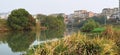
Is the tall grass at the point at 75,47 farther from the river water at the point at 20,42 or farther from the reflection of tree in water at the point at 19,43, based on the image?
the reflection of tree in water at the point at 19,43

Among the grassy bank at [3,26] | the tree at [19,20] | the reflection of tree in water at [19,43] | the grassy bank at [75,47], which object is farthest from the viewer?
the grassy bank at [3,26]

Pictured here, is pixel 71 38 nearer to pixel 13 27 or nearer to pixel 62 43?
pixel 62 43

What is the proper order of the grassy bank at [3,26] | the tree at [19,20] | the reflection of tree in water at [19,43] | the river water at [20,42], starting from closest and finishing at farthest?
the river water at [20,42] < the reflection of tree in water at [19,43] < the tree at [19,20] < the grassy bank at [3,26]

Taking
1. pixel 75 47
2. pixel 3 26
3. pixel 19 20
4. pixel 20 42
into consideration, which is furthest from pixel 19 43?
pixel 3 26

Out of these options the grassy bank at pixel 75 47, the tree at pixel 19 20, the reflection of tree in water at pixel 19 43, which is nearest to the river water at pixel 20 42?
the reflection of tree in water at pixel 19 43

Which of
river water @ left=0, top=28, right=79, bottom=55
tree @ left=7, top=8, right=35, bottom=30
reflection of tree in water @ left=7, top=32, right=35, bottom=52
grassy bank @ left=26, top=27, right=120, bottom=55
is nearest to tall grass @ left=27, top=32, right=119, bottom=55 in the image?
grassy bank @ left=26, top=27, right=120, bottom=55

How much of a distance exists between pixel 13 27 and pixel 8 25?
178 centimetres

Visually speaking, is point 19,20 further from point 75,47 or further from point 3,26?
point 75,47

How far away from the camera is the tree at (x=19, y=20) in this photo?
63.2 metres

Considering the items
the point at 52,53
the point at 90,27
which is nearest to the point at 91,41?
the point at 52,53

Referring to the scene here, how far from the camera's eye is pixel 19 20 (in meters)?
63.7

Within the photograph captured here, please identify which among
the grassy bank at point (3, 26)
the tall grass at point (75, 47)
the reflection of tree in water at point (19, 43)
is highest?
the tall grass at point (75, 47)

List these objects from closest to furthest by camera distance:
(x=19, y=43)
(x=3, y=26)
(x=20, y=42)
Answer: (x=19, y=43) → (x=20, y=42) → (x=3, y=26)

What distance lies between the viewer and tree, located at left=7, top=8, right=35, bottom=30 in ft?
208
